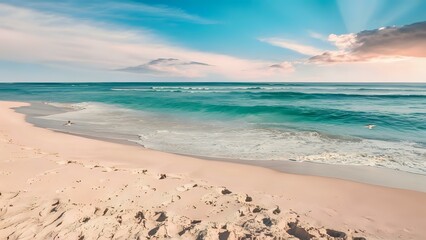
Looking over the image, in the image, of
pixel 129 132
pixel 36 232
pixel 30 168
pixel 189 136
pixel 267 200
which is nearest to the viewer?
pixel 36 232

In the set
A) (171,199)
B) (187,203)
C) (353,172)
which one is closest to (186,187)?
(171,199)

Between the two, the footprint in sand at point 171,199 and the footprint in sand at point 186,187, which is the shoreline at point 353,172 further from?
the footprint in sand at point 171,199

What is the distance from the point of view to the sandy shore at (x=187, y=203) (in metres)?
4.31

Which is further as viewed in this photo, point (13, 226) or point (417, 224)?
point (417, 224)

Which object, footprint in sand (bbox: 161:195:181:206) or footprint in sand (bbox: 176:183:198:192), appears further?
footprint in sand (bbox: 176:183:198:192)

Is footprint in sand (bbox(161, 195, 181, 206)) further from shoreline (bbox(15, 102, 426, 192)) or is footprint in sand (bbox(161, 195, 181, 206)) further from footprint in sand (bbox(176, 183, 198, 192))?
shoreline (bbox(15, 102, 426, 192))

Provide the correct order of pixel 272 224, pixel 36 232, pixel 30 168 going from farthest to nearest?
pixel 30 168, pixel 272 224, pixel 36 232

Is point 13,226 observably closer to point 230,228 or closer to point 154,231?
point 154,231

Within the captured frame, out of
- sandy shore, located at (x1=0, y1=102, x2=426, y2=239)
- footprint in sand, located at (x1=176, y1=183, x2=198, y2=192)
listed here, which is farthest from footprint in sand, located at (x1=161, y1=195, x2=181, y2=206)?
footprint in sand, located at (x1=176, y1=183, x2=198, y2=192)

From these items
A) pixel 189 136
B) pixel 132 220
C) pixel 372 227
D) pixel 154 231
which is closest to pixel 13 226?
pixel 132 220

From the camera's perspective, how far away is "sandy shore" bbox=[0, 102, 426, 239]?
170 inches

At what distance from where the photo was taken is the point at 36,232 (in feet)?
13.6

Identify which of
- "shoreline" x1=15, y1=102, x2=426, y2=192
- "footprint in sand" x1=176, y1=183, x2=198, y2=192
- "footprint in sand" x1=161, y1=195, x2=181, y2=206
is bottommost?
"shoreline" x1=15, y1=102, x2=426, y2=192

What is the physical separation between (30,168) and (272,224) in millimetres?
5863
